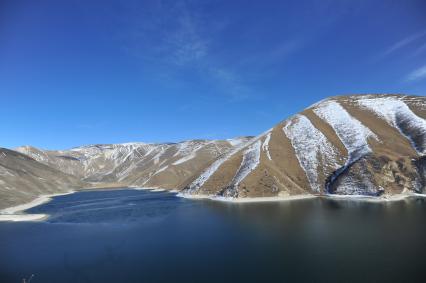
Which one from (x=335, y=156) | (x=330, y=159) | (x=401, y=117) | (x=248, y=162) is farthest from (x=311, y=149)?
(x=401, y=117)

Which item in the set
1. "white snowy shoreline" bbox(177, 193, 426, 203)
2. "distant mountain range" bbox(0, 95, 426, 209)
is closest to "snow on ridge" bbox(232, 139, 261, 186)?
"distant mountain range" bbox(0, 95, 426, 209)

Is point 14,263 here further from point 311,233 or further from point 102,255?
point 311,233

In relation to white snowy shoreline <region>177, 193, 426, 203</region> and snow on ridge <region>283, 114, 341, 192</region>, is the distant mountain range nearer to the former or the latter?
snow on ridge <region>283, 114, 341, 192</region>

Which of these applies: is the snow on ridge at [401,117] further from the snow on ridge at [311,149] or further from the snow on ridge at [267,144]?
the snow on ridge at [267,144]

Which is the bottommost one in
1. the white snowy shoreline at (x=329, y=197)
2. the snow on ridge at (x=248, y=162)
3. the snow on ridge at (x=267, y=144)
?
the white snowy shoreline at (x=329, y=197)

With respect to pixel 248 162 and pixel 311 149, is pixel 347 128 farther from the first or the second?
pixel 248 162

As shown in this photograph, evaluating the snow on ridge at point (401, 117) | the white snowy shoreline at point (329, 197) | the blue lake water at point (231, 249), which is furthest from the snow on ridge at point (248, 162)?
the snow on ridge at point (401, 117)
